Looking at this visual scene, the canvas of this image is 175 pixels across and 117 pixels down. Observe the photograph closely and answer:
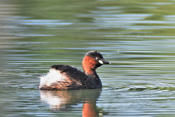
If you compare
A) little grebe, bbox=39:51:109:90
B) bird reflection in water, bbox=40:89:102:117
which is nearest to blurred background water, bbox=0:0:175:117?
bird reflection in water, bbox=40:89:102:117

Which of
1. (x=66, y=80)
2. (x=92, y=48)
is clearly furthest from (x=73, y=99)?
(x=92, y=48)

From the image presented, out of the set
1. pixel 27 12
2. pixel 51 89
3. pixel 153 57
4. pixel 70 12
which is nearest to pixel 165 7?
pixel 70 12

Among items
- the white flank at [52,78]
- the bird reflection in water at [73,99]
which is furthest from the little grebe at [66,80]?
the bird reflection in water at [73,99]

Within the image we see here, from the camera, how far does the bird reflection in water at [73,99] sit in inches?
348

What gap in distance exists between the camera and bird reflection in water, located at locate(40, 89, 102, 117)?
348 inches

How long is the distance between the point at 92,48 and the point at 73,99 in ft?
17.7

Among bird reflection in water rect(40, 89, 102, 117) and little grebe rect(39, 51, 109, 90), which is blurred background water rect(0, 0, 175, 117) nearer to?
bird reflection in water rect(40, 89, 102, 117)

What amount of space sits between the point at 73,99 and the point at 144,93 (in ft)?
3.98

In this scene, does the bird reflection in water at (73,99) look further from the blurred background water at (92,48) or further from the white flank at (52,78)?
the white flank at (52,78)

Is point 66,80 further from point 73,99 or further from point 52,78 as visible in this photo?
point 73,99

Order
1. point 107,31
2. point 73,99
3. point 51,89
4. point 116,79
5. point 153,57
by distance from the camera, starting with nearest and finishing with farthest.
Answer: point 73,99
point 51,89
point 116,79
point 153,57
point 107,31

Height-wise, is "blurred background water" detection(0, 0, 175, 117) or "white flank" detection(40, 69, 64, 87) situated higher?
"white flank" detection(40, 69, 64, 87)

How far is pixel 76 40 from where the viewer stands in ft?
53.7

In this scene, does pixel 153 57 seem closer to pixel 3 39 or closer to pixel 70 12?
pixel 3 39
